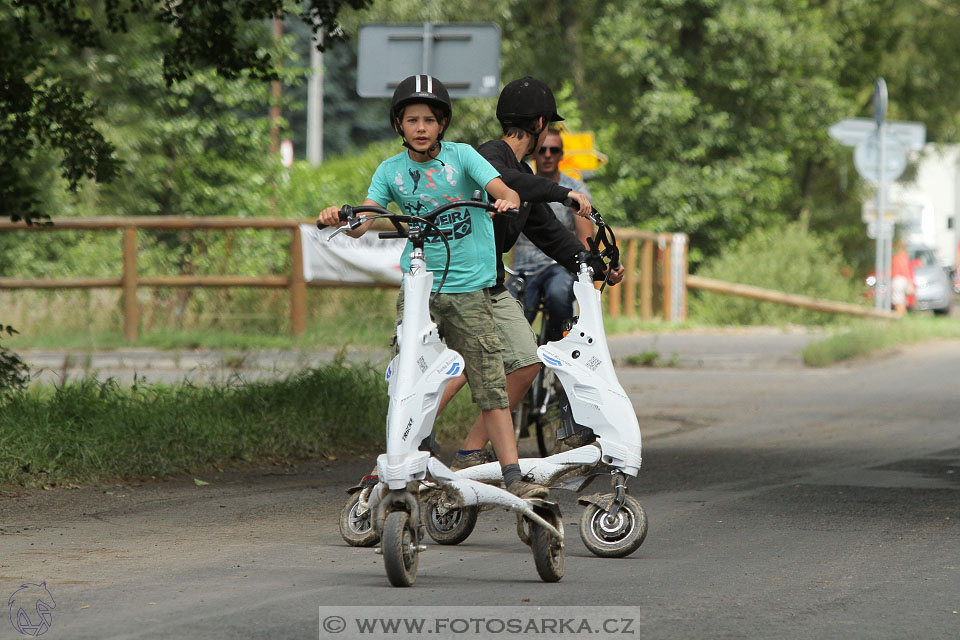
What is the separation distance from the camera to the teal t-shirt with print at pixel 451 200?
589cm

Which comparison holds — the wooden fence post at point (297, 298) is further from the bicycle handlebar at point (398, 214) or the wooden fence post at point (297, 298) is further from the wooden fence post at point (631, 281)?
the bicycle handlebar at point (398, 214)

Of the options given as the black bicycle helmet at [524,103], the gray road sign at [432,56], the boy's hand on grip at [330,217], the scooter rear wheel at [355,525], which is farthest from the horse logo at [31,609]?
the gray road sign at [432,56]

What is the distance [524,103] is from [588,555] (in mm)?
1970

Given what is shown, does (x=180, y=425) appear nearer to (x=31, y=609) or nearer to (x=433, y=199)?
(x=433, y=199)

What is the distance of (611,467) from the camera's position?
19.6 ft

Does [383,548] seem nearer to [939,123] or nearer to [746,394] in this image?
[746,394]

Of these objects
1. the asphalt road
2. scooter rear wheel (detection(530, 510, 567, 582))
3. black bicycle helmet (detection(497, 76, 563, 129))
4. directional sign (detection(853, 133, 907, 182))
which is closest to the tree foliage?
the asphalt road

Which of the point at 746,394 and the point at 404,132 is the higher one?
the point at 404,132

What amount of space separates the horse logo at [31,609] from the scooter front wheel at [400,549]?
1.11 metres

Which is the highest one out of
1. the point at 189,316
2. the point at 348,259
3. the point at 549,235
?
the point at 549,235

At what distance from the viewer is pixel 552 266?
360 inches

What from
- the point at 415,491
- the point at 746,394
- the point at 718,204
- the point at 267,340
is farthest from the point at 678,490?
the point at 718,204

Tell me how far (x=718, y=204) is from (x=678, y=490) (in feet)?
75.3

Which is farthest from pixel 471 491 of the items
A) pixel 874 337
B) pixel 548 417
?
pixel 874 337
